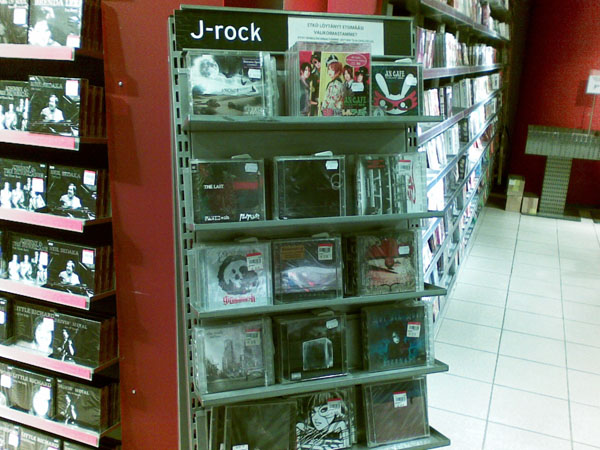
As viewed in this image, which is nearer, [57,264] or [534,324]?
[57,264]

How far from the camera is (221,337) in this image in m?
1.69

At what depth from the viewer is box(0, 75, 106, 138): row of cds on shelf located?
1.98 meters

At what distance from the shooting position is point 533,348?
3.67 metres

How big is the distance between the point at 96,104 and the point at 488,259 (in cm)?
458

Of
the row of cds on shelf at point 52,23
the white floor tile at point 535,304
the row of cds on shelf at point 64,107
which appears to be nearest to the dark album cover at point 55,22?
the row of cds on shelf at point 52,23

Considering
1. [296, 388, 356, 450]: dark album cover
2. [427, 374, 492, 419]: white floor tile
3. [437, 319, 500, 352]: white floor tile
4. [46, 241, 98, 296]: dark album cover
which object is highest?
[46, 241, 98, 296]: dark album cover

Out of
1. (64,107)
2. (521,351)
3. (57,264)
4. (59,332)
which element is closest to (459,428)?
(521,351)

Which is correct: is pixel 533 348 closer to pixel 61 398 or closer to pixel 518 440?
pixel 518 440

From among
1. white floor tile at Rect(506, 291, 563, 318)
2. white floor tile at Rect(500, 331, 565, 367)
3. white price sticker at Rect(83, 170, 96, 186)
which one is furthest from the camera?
white floor tile at Rect(506, 291, 563, 318)

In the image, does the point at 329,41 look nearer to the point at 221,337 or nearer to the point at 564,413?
the point at 221,337

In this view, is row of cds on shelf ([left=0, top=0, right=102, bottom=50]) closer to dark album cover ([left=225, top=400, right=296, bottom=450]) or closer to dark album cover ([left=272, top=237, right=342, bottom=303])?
dark album cover ([left=272, top=237, right=342, bottom=303])

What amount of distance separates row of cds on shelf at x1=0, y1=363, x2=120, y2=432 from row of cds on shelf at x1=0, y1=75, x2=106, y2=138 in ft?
3.71

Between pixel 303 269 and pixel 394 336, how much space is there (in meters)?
0.45

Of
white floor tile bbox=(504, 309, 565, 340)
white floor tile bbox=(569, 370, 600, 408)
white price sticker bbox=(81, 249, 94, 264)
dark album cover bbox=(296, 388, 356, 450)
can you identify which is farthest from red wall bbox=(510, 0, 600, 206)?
white price sticker bbox=(81, 249, 94, 264)
